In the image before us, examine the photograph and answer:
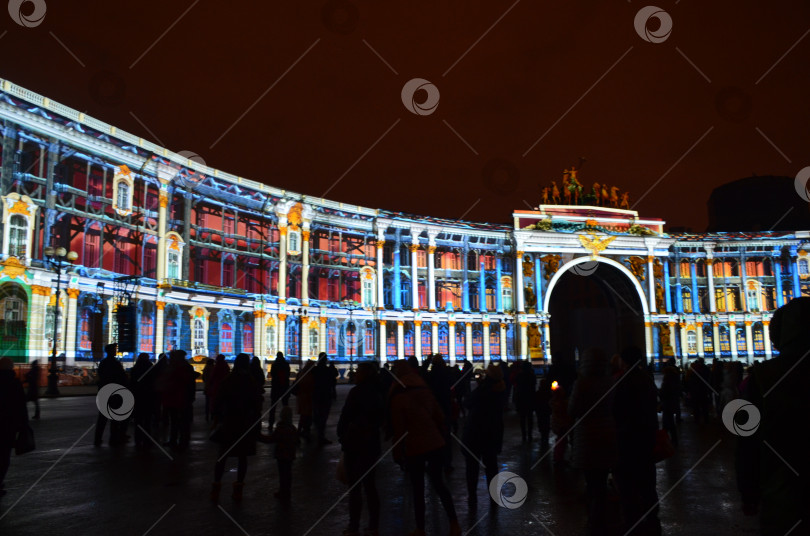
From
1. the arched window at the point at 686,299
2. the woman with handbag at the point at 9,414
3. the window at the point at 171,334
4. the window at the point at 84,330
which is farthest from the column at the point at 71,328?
the arched window at the point at 686,299

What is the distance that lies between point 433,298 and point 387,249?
585cm

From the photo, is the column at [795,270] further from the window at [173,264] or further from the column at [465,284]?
the window at [173,264]

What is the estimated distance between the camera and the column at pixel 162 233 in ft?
125

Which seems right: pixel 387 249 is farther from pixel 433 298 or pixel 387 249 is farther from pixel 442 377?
pixel 442 377

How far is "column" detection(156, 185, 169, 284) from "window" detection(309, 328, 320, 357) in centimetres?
1326

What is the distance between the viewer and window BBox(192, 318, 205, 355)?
39.9 meters

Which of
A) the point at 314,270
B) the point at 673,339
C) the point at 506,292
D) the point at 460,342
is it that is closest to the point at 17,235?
the point at 314,270

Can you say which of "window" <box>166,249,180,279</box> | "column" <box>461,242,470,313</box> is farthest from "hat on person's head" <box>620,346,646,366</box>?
"column" <box>461,242,470,313</box>

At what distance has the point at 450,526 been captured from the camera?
23.5 feet

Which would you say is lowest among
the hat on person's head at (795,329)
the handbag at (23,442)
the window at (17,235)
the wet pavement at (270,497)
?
the wet pavement at (270,497)

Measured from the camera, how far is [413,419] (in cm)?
694

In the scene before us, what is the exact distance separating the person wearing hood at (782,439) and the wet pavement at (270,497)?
12.5 feet

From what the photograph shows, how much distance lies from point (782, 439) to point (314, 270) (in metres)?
48.2

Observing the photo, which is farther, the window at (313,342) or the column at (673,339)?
the column at (673,339)
